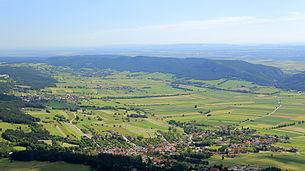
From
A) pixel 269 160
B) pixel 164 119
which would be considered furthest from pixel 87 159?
pixel 164 119

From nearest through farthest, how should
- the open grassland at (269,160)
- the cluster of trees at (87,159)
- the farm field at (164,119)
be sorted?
the cluster of trees at (87,159) < the open grassland at (269,160) < the farm field at (164,119)

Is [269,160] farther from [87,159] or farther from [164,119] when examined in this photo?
[164,119]

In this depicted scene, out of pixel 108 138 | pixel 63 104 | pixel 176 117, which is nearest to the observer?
pixel 108 138

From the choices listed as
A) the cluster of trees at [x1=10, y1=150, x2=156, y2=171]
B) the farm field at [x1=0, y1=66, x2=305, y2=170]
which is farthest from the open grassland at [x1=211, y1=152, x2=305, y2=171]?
the cluster of trees at [x1=10, y1=150, x2=156, y2=171]

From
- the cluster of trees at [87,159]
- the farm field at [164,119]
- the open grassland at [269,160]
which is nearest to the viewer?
the cluster of trees at [87,159]

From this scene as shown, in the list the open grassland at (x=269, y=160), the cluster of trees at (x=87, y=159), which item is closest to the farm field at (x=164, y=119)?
the open grassland at (x=269, y=160)

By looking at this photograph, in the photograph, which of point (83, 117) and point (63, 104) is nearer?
point (83, 117)

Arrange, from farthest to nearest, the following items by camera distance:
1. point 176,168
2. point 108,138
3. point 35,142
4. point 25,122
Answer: point 25,122, point 108,138, point 35,142, point 176,168

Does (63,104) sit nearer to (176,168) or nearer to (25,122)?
(25,122)

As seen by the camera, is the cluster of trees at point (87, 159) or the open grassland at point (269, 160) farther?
the open grassland at point (269, 160)

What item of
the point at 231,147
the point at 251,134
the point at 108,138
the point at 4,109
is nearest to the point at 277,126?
the point at 251,134

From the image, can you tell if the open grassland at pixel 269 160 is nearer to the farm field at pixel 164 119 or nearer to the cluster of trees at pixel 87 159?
the farm field at pixel 164 119
